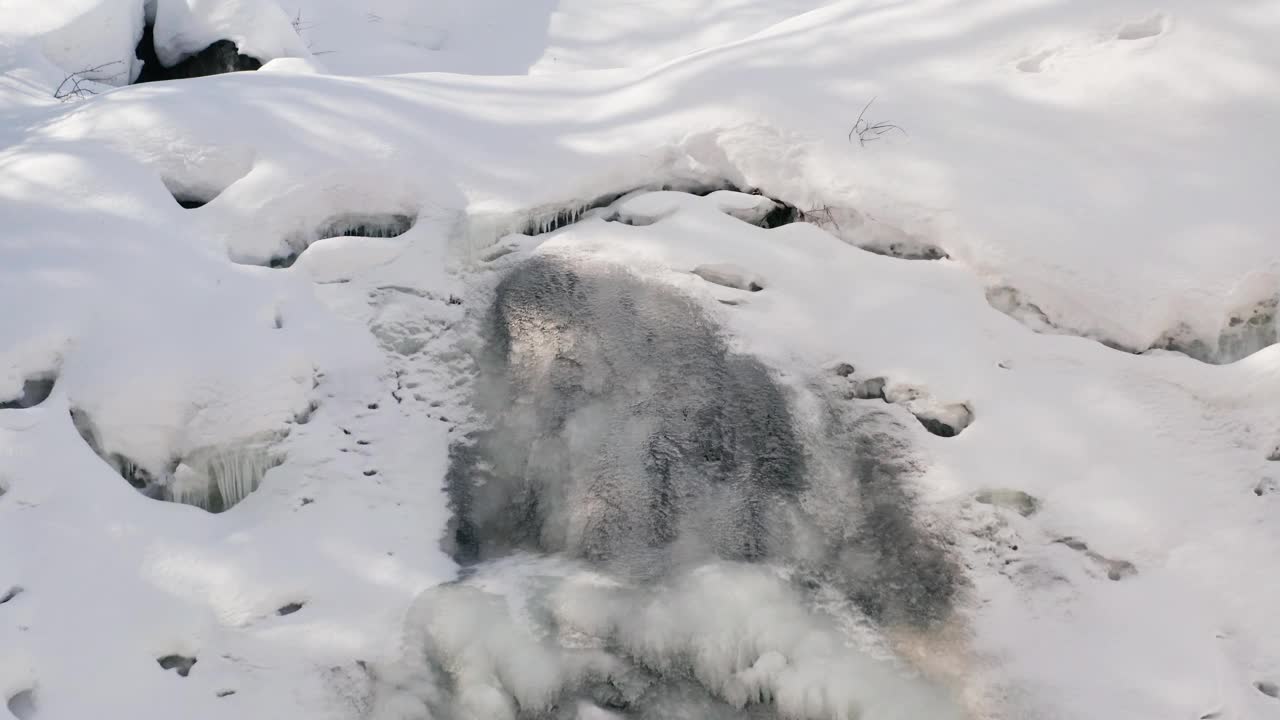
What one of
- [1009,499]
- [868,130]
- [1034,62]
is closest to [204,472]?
[1009,499]

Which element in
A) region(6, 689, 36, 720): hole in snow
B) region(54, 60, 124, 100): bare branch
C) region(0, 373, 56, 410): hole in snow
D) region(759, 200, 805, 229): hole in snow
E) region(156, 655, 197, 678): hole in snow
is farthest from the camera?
region(54, 60, 124, 100): bare branch

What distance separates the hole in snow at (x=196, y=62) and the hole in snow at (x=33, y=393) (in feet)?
13.3

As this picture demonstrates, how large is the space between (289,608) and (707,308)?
73.5 inches

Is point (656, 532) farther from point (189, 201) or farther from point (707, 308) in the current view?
point (189, 201)

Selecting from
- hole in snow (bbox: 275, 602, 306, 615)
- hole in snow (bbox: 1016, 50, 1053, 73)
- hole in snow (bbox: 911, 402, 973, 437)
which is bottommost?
hole in snow (bbox: 275, 602, 306, 615)

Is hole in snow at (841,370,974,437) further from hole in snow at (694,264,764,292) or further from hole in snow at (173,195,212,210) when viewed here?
hole in snow at (173,195,212,210)

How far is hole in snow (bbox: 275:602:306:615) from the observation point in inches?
125

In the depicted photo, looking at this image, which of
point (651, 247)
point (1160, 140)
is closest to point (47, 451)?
point (651, 247)

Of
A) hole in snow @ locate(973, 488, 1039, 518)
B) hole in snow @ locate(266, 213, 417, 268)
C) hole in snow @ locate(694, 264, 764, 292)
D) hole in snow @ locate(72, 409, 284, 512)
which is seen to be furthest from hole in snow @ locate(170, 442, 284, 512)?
hole in snow @ locate(973, 488, 1039, 518)

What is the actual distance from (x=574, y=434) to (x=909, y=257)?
1534 millimetres

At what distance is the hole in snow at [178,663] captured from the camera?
299 centimetres

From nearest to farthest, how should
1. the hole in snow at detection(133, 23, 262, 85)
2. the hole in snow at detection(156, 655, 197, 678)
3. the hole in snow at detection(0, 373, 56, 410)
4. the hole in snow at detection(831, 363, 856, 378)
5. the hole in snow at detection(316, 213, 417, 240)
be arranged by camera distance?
the hole in snow at detection(156, 655, 197, 678)
the hole in snow at detection(0, 373, 56, 410)
the hole in snow at detection(831, 363, 856, 378)
the hole in snow at detection(316, 213, 417, 240)
the hole in snow at detection(133, 23, 262, 85)

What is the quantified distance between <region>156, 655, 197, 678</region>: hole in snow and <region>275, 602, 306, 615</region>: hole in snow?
28 cm

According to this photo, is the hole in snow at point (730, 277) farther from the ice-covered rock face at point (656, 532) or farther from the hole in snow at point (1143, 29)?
the hole in snow at point (1143, 29)
